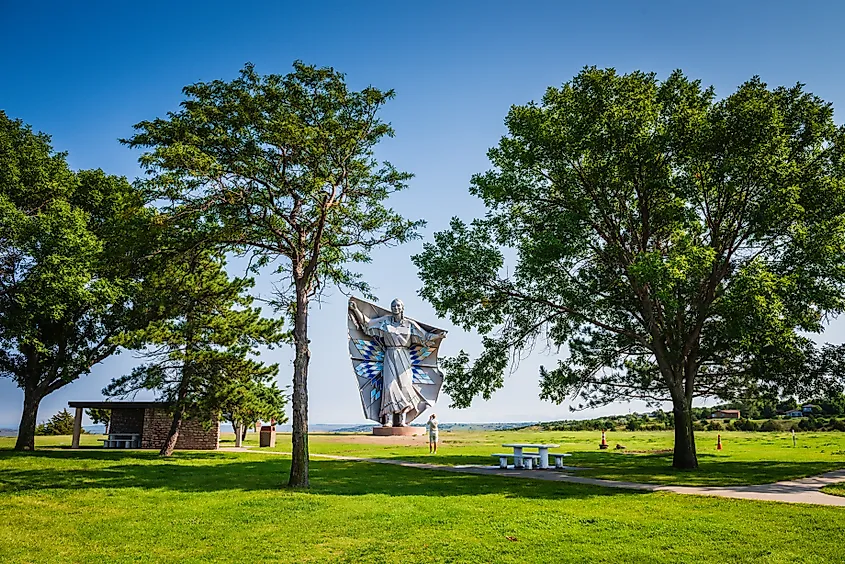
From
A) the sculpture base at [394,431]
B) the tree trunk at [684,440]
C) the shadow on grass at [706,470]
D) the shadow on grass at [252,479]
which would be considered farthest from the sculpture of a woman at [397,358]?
the tree trunk at [684,440]

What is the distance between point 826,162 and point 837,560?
45.3 ft

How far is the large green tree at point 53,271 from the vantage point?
22109mm

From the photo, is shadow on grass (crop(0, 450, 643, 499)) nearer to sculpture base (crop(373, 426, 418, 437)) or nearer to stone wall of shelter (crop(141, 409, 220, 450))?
stone wall of shelter (crop(141, 409, 220, 450))

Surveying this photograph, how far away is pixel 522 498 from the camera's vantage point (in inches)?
493

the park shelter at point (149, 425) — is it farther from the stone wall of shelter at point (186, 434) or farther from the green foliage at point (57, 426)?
the green foliage at point (57, 426)

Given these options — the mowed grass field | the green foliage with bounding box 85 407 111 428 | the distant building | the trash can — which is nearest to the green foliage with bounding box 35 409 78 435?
the green foliage with bounding box 85 407 111 428

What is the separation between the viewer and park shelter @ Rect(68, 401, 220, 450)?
30094mm

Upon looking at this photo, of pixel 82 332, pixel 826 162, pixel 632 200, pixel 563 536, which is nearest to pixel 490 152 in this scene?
pixel 632 200

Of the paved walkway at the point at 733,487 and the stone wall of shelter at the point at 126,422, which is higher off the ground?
the stone wall of shelter at the point at 126,422

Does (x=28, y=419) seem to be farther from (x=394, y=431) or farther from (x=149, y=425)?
(x=394, y=431)

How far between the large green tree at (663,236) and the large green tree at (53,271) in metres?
11.7

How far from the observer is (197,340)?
77.5 feet

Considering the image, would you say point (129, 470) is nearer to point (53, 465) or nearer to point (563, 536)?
point (53, 465)

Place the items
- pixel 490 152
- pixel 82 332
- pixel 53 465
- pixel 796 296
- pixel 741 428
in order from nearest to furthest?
pixel 796 296 < pixel 53 465 < pixel 490 152 < pixel 82 332 < pixel 741 428
